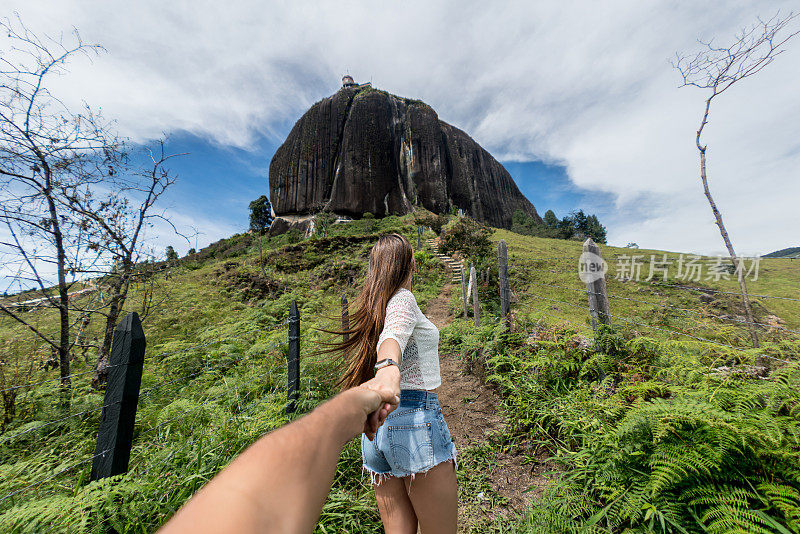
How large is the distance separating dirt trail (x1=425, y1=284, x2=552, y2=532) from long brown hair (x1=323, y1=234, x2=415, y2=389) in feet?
6.38

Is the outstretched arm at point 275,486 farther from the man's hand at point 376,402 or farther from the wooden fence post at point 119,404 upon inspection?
the wooden fence post at point 119,404

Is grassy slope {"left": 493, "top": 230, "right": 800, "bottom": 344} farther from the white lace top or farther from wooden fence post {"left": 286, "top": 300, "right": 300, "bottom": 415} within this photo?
the white lace top

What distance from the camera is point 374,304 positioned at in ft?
5.23

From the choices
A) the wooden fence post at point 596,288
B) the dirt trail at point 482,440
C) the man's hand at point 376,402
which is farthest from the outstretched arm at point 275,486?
the wooden fence post at point 596,288

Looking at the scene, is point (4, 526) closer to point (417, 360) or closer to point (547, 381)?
point (417, 360)

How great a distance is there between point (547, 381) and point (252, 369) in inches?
178

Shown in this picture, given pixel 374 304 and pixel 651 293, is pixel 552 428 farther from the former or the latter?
pixel 651 293

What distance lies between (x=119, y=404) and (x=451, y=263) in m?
14.8

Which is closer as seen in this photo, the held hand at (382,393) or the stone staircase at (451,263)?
the held hand at (382,393)

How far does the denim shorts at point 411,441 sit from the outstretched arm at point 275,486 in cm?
88

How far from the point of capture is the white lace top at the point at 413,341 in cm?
142

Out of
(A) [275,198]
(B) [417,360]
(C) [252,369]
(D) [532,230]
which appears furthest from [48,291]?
(D) [532,230]

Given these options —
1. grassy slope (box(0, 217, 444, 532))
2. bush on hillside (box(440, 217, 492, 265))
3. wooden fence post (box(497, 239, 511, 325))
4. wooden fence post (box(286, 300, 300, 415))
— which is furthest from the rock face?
wooden fence post (box(286, 300, 300, 415))

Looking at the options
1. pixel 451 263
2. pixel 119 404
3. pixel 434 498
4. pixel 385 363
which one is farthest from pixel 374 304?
pixel 451 263
